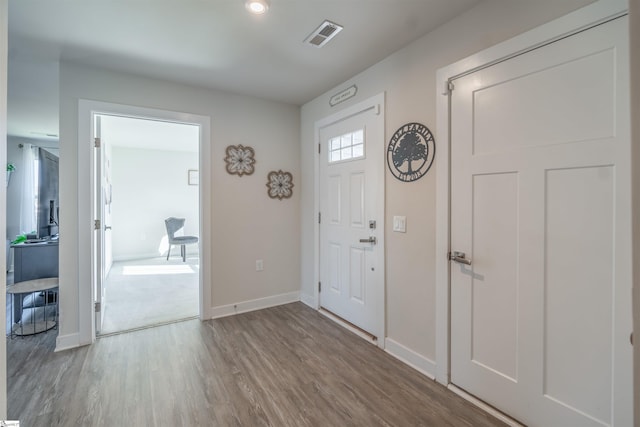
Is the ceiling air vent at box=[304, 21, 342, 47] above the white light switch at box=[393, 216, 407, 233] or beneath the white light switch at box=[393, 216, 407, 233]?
above

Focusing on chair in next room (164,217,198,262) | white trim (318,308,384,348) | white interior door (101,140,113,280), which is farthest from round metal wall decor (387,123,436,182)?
chair in next room (164,217,198,262)

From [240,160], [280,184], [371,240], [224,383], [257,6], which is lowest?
[224,383]

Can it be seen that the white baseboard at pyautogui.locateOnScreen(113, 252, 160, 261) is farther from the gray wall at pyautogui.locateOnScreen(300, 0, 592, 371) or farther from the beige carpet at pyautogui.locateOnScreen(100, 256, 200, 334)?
the gray wall at pyautogui.locateOnScreen(300, 0, 592, 371)

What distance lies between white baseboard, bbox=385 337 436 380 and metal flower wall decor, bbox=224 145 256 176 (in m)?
2.26

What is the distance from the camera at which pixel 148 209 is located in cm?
642

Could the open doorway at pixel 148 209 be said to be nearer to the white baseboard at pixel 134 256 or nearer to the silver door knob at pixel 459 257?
the white baseboard at pixel 134 256

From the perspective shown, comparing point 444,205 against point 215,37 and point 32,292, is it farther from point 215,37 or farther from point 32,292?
point 32,292

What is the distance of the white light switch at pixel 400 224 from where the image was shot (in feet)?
7.48

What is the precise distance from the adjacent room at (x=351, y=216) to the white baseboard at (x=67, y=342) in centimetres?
1

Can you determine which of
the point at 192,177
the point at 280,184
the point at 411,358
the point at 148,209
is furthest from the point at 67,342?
the point at 192,177

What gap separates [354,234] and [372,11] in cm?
179

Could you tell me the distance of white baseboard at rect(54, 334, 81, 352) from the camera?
2428mm

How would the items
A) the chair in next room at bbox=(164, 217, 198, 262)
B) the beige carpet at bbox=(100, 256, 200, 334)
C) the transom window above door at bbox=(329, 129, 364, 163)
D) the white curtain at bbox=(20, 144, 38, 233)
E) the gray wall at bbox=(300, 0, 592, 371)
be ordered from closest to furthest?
the gray wall at bbox=(300, 0, 592, 371)
the transom window above door at bbox=(329, 129, 364, 163)
the beige carpet at bbox=(100, 256, 200, 334)
the white curtain at bbox=(20, 144, 38, 233)
the chair in next room at bbox=(164, 217, 198, 262)

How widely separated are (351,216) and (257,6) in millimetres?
1833
